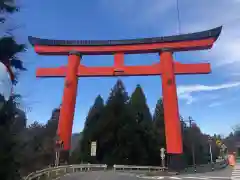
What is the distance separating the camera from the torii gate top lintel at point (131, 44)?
93.1 ft

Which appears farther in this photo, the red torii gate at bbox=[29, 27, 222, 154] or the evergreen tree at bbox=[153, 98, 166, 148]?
the evergreen tree at bbox=[153, 98, 166, 148]

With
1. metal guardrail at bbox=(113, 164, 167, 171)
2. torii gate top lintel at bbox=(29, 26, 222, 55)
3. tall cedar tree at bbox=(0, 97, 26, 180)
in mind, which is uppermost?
torii gate top lintel at bbox=(29, 26, 222, 55)

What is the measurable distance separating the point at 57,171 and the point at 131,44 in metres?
15.2

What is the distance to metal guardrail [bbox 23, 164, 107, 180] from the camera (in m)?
14.4

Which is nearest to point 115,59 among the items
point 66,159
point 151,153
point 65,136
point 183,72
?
point 183,72

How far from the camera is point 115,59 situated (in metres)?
30.0

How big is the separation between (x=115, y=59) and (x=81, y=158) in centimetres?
1891

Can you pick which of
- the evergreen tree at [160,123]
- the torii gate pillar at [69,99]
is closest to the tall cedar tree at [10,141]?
the torii gate pillar at [69,99]

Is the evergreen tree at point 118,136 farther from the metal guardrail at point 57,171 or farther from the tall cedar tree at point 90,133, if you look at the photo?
the metal guardrail at point 57,171

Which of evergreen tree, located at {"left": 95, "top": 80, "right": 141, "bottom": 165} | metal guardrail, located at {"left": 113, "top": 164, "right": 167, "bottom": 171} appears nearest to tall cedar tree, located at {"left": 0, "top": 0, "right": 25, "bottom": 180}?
metal guardrail, located at {"left": 113, "top": 164, "right": 167, "bottom": 171}

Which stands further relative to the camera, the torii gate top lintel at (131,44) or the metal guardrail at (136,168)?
the metal guardrail at (136,168)

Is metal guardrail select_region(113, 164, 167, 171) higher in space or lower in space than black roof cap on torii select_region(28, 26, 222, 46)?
lower

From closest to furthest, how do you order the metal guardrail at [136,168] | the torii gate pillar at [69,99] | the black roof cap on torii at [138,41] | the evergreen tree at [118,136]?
the black roof cap on torii at [138,41], the torii gate pillar at [69,99], the metal guardrail at [136,168], the evergreen tree at [118,136]

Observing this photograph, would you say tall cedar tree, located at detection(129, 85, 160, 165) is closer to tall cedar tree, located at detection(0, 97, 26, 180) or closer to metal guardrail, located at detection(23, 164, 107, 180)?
metal guardrail, located at detection(23, 164, 107, 180)
